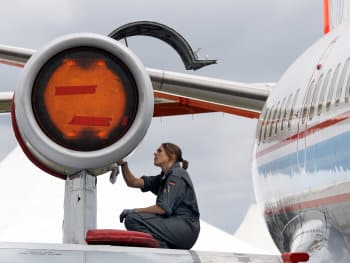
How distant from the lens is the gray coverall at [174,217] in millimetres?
7371

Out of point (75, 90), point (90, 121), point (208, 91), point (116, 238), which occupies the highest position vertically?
point (208, 91)

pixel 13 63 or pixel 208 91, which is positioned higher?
pixel 13 63

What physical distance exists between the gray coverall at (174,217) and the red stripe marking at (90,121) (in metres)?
1.95

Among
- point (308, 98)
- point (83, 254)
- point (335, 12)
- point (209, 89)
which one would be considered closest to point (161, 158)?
point (308, 98)

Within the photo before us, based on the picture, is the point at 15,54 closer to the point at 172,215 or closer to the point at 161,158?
the point at 161,158

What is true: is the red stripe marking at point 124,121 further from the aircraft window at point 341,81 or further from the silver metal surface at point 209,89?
the silver metal surface at point 209,89

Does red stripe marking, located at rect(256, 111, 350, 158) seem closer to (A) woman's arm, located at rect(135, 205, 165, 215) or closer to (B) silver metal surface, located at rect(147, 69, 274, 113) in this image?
(A) woman's arm, located at rect(135, 205, 165, 215)

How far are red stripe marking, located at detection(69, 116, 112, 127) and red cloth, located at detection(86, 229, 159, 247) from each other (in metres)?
0.54

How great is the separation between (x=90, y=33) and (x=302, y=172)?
2.21 meters

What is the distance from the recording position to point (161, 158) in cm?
814

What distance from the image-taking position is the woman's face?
814 cm

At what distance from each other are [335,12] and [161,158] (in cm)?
397

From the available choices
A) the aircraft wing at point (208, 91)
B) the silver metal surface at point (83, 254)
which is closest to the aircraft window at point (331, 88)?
the silver metal surface at point (83, 254)

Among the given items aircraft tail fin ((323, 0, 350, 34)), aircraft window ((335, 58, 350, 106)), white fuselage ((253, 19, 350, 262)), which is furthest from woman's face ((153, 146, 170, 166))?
aircraft tail fin ((323, 0, 350, 34))
